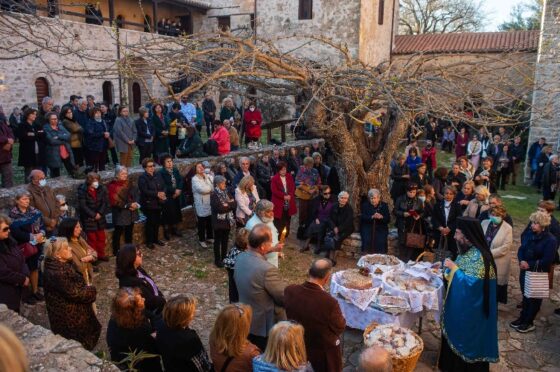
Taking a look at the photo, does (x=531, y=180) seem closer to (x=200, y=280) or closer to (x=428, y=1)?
(x=200, y=280)

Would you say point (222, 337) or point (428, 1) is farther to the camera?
point (428, 1)

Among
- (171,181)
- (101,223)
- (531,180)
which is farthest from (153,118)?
(531,180)

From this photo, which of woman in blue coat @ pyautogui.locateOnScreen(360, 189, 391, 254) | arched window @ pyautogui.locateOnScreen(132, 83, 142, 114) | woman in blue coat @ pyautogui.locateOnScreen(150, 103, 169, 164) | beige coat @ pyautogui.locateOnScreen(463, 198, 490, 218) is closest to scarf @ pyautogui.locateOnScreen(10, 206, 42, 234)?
woman in blue coat @ pyautogui.locateOnScreen(150, 103, 169, 164)

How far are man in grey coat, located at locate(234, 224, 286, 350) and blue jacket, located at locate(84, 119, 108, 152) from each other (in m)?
6.93

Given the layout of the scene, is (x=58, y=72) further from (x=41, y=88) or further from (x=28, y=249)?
(x=28, y=249)

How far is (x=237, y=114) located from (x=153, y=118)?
24.2ft

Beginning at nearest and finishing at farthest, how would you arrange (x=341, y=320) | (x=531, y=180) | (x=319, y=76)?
(x=341, y=320) < (x=319, y=76) < (x=531, y=180)

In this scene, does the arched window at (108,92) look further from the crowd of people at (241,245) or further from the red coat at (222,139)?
the red coat at (222,139)

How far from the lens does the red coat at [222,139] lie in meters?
10.9

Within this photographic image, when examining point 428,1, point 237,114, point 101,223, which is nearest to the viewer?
point 101,223

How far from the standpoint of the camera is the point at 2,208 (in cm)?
677

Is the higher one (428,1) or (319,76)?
(428,1)

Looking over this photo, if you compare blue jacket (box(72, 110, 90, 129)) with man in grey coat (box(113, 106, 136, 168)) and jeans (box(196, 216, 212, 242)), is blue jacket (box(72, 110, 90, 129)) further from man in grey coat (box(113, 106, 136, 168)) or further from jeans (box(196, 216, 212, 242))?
jeans (box(196, 216, 212, 242))

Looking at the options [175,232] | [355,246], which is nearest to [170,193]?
[175,232]
